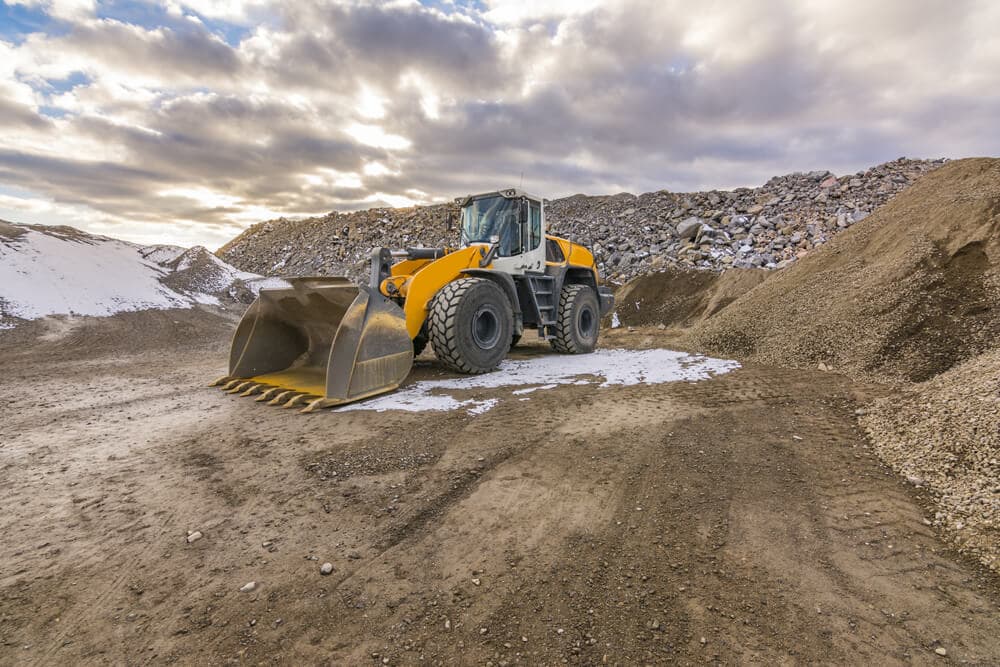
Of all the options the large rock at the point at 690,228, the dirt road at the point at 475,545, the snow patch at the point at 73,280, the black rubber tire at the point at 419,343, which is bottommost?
the dirt road at the point at 475,545

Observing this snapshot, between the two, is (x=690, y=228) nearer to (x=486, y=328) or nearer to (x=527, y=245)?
(x=527, y=245)

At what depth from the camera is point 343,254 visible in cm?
2950

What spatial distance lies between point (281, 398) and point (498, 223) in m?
3.98

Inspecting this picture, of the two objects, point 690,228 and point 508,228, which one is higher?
point 690,228

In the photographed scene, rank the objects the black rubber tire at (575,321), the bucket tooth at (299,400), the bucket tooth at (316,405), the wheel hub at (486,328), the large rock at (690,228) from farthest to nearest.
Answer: the large rock at (690,228), the black rubber tire at (575,321), the wheel hub at (486,328), the bucket tooth at (299,400), the bucket tooth at (316,405)

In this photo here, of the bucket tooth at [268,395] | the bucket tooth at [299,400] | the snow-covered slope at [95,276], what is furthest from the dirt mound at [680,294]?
the snow-covered slope at [95,276]

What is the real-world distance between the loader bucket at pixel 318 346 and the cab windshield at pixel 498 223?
2503 millimetres

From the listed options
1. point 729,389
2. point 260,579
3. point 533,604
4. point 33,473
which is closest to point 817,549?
point 533,604

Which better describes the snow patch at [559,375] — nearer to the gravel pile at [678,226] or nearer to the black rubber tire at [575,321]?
the black rubber tire at [575,321]

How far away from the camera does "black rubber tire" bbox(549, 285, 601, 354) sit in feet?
28.0

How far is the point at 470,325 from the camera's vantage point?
6.21m

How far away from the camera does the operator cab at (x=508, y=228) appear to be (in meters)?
7.49

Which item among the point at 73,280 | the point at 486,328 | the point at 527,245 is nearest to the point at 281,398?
the point at 486,328

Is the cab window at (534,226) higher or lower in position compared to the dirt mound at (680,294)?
higher
